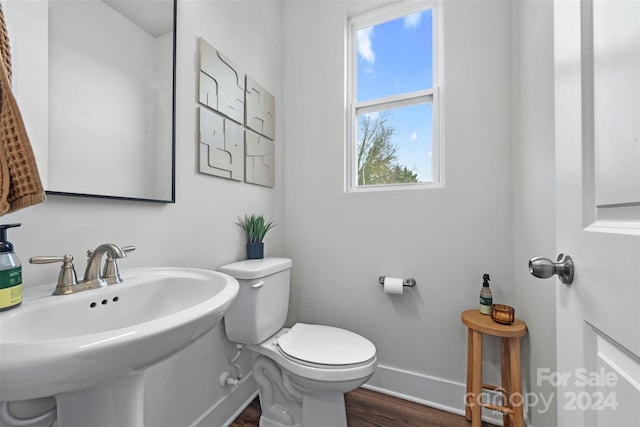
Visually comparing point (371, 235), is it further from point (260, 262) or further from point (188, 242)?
point (188, 242)

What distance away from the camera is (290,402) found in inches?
49.6

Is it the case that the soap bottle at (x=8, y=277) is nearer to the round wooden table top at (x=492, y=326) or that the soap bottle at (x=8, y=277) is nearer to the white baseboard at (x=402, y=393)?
the white baseboard at (x=402, y=393)

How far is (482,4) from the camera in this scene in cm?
138

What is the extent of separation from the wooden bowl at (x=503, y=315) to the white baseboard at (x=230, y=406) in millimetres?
1299

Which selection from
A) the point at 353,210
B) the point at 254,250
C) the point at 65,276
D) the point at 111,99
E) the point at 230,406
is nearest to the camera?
the point at 65,276

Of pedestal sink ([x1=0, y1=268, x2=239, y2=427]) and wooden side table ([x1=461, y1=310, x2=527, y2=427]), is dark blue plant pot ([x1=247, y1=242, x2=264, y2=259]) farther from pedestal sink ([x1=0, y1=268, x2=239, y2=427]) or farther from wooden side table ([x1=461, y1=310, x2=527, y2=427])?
wooden side table ([x1=461, y1=310, x2=527, y2=427])

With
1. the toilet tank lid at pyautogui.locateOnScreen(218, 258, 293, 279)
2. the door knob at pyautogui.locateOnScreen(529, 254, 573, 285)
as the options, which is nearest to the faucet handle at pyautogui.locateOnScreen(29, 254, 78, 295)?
the toilet tank lid at pyautogui.locateOnScreen(218, 258, 293, 279)

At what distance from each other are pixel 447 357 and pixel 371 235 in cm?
76

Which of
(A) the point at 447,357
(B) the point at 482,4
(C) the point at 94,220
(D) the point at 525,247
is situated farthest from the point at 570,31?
(A) the point at 447,357

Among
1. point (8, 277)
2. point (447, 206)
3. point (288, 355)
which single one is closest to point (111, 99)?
point (8, 277)

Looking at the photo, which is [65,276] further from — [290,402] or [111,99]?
[290,402]

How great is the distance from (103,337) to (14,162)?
1.27 feet

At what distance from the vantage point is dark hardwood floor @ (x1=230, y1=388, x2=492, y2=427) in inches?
52.1

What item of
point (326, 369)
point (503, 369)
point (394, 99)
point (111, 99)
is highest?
point (394, 99)
